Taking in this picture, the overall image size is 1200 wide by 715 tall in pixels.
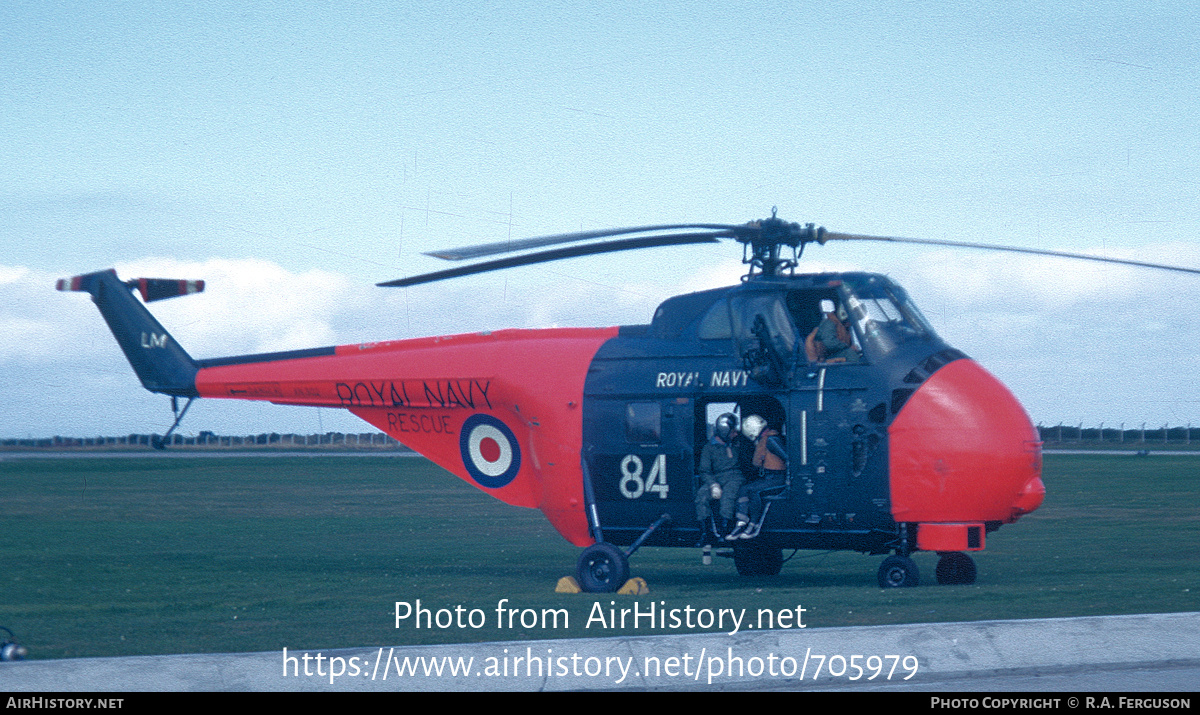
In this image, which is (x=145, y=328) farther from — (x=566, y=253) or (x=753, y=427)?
(x=753, y=427)

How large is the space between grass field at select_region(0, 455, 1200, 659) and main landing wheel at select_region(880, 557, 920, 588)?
0.28 m

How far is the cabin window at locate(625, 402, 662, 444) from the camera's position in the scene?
1441 centimetres

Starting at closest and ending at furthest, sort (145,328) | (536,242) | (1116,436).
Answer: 1. (536,242)
2. (145,328)
3. (1116,436)

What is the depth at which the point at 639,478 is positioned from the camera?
47.8 feet

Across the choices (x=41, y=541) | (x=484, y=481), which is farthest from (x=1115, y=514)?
(x=41, y=541)

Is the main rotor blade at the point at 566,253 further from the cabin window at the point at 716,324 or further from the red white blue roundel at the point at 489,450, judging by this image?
the red white blue roundel at the point at 489,450

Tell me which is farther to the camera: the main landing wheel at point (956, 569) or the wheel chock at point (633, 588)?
the main landing wheel at point (956, 569)

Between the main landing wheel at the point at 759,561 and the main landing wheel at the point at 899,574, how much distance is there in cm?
193

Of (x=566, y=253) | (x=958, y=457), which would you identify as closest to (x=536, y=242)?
(x=566, y=253)

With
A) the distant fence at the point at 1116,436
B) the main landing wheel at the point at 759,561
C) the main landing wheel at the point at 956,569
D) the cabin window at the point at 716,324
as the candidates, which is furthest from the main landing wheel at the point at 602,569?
the distant fence at the point at 1116,436

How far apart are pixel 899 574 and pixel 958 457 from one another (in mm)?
1526

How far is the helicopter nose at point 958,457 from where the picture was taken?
43.2 ft
